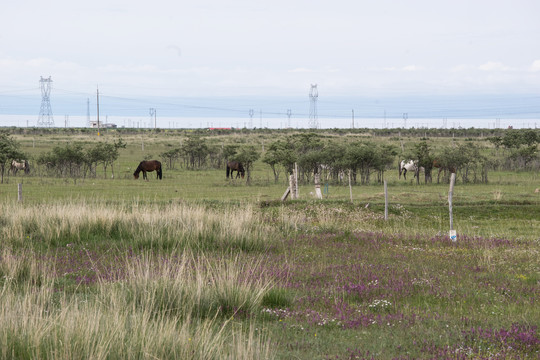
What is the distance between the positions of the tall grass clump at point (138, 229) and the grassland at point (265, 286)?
0.19 ft

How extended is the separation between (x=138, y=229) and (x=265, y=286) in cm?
871

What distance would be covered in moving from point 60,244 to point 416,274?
28.9 feet

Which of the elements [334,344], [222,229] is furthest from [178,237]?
[334,344]

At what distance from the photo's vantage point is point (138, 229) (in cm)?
1722

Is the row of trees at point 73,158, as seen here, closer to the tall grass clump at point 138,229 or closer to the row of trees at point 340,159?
the row of trees at point 340,159

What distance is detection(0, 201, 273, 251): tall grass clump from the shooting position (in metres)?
15.5

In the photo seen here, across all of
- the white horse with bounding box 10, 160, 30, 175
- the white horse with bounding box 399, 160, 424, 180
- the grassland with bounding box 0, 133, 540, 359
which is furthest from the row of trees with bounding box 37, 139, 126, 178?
the grassland with bounding box 0, 133, 540, 359

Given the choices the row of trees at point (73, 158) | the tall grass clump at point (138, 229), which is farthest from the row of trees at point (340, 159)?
the tall grass clump at point (138, 229)

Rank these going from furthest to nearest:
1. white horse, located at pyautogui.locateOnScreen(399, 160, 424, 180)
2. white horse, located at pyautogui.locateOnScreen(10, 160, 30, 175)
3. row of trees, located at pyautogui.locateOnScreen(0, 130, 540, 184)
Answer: white horse, located at pyautogui.locateOnScreen(10, 160, 30, 175) → white horse, located at pyautogui.locateOnScreen(399, 160, 424, 180) → row of trees, located at pyautogui.locateOnScreen(0, 130, 540, 184)

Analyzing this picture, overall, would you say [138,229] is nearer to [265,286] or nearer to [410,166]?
[265,286]

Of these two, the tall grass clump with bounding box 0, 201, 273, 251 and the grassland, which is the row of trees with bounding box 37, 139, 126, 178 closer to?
the grassland

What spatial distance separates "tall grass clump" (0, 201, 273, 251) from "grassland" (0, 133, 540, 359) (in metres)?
0.06

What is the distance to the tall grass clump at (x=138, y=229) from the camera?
15461 mm

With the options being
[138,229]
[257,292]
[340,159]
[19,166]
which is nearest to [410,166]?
[340,159]
